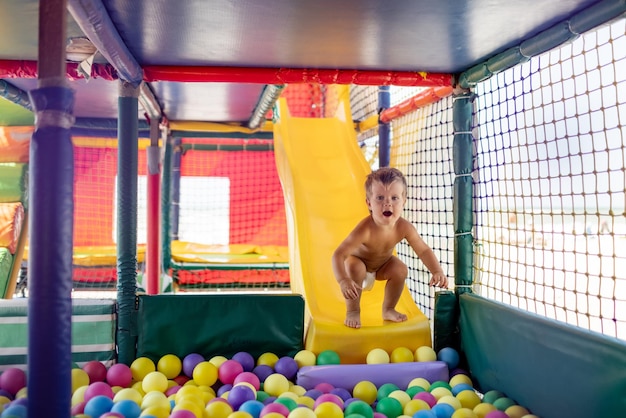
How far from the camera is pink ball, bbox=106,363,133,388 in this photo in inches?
93.7

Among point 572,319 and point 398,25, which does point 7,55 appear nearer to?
point 398,25

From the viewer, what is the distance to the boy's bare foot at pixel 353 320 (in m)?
2.68

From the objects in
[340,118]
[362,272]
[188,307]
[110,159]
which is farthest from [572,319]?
[110,159]

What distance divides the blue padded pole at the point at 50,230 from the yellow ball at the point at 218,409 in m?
0.76

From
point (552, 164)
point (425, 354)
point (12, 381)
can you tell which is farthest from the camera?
point (552, 164)

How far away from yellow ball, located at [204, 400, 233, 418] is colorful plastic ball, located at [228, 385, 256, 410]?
102mm

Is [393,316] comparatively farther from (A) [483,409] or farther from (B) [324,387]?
(A) [483,409]

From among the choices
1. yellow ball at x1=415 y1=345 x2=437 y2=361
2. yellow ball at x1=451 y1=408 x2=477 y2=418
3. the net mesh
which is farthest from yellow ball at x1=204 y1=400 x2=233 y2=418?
the net mesh

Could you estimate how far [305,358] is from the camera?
2.58 metres

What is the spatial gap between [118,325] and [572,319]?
4071mm

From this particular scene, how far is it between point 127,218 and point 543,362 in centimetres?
187

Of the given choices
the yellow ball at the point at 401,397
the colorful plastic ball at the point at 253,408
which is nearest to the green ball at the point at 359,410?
the yellow ball at the point at 401,397

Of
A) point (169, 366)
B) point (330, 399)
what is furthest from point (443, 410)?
point (169, 366)

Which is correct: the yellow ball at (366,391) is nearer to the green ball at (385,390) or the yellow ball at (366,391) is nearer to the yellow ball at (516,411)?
the green ball at (385,390)
